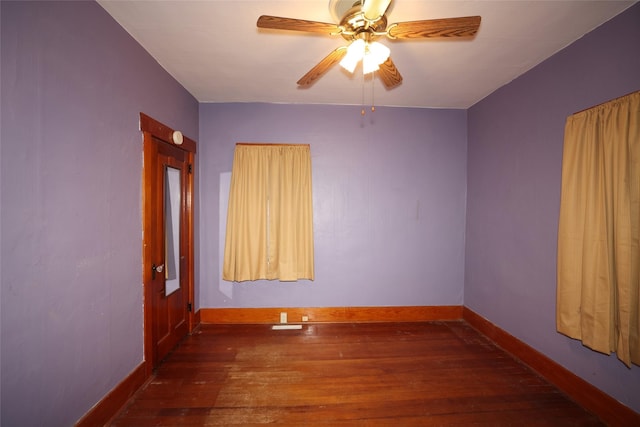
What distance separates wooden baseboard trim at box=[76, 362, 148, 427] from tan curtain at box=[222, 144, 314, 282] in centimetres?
124

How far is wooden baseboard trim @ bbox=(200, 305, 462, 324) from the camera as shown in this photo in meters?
3.18

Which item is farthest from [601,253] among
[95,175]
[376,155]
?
[95,175]

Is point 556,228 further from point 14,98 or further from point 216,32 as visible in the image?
point 14,98

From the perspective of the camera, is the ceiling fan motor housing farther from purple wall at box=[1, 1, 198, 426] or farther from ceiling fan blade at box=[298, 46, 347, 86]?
purple wall at box=[1, 1, 198, 426]

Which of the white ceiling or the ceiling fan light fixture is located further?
the white ceiling

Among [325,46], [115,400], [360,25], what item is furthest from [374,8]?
[115,400]

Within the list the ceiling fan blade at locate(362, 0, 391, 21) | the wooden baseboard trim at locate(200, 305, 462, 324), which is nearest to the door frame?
the wooden baseboard trim at locate(200, 305, 462, 324)


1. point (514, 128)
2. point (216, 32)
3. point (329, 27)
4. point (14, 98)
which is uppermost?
point (216, 32)

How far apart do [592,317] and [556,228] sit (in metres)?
0.72

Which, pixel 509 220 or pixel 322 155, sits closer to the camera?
pixel 509 220

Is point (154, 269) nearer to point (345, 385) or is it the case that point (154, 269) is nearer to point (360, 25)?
point (345, 385)

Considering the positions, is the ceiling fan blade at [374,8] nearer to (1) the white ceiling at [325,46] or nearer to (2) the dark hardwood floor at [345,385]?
(1) the white ceiling at [325,46]

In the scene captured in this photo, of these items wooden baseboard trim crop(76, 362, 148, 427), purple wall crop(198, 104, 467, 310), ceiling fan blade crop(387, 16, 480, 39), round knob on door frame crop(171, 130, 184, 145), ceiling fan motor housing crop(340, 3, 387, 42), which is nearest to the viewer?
ceiling fan blade crop(387, 16, 480, 39)

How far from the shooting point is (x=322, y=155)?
3.24 metres
